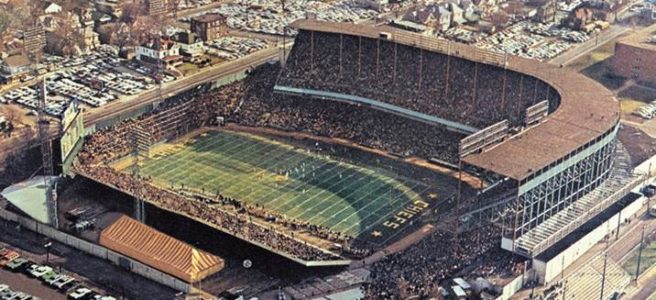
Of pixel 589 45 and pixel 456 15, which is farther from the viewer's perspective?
pixel 456 15

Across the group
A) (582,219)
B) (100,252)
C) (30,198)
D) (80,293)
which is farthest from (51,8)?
(582,219)

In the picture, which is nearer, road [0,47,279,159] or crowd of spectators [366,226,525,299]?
crowd of spectators [366,226,525,299]

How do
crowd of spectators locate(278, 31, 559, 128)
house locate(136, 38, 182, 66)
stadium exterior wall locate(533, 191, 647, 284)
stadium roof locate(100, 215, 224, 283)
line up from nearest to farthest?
stadium exterior wall locate(533, 191, 647, 284)
stadium roof locate(100, 215, 224, 283)
crowd of spectators locate(278, 31, 559, 128)
house locate(136, 38, 182, 66)

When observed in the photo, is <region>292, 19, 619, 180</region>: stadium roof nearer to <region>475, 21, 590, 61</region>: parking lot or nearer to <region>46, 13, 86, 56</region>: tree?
<region>475, 21, 590, 61</region>: parking lot

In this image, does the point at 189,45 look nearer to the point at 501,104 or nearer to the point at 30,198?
the point at 501,104

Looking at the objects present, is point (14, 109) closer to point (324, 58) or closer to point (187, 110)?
point (187, 110)

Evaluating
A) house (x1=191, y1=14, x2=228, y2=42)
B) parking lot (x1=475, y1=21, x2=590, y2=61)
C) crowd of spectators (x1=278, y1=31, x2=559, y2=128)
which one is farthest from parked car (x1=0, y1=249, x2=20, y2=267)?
parking lot (x1=475, y1=21, x2=590, y2=61)

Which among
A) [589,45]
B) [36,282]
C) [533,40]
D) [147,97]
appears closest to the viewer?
[36,282]
